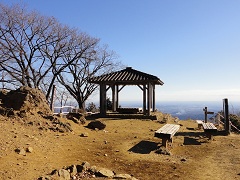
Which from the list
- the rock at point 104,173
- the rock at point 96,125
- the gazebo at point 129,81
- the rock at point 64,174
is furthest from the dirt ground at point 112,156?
the gazebo at point 129,81

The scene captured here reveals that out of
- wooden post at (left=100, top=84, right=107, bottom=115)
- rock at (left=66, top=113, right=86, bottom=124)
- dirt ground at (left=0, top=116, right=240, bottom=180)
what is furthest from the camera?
wooden post at (left=100, top=84, right=107, bottom=115)

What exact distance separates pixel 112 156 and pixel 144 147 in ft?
6.11

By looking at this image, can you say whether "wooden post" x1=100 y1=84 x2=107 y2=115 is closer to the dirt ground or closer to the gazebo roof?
the gazebo roof

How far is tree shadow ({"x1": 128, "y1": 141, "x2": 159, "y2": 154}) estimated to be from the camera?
8458mm

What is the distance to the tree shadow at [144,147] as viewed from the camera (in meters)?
8.46

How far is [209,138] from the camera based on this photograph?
11.5m

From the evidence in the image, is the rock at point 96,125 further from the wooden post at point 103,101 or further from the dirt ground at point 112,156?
the wooden post at point 103,101

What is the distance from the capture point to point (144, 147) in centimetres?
905

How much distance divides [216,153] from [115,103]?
1539 cm

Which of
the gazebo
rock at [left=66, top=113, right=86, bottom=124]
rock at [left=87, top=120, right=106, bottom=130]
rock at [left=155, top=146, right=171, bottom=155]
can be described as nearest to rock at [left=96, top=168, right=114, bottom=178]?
rock at [left=155, top=146, right=171, bottom=155]

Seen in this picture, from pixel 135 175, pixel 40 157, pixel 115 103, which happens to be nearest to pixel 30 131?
pixel 40 157

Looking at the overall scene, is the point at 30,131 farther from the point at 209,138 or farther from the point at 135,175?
the point at 209,138

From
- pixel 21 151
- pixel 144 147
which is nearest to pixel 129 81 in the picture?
pixel 144 147

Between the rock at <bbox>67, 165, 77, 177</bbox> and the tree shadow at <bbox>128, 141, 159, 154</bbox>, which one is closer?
the rock at <bbox>67, 165, 77, 177</bbox>
